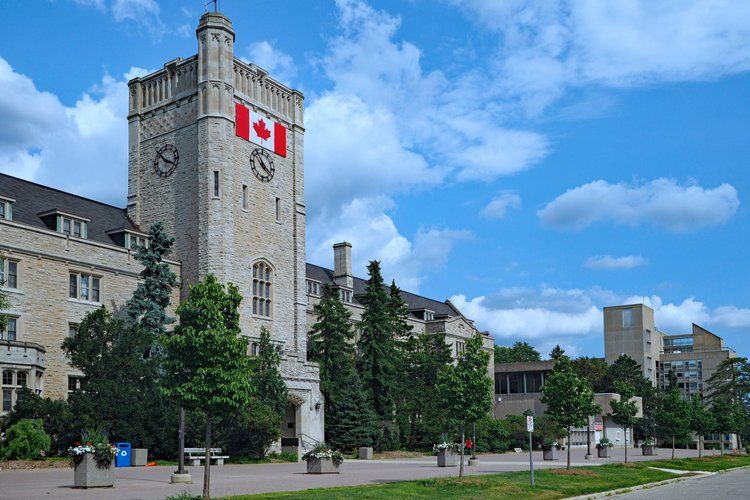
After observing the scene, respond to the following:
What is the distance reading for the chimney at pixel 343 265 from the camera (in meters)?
74.3

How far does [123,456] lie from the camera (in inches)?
1389

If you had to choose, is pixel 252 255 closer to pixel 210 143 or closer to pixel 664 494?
pixel 210 143

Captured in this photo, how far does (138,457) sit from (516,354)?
126 metres

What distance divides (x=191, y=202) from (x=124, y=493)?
32656 millimetres

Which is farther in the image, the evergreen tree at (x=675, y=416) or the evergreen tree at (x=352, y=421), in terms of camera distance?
the evergreen tree at (x=675, y=416)

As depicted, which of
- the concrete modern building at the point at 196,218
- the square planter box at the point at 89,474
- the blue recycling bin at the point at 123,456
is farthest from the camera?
the concrete modern building at the point at 196,218

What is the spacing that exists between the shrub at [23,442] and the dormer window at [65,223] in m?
13.6

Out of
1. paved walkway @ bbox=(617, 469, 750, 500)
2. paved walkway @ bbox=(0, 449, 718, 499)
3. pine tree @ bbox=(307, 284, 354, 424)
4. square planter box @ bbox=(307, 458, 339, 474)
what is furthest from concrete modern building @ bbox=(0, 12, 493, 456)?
paved walkway @ bbox=(617, 469, 750, 500)

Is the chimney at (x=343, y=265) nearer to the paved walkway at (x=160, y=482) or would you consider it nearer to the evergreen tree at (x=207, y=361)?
the paved walkway at (x=160, y=482)

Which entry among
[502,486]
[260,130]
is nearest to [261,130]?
[260,130]

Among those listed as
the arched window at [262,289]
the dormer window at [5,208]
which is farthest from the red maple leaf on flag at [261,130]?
the dormer window at [5,208]

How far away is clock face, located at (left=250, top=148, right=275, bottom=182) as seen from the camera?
183ft

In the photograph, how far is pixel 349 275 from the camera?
74625 mm

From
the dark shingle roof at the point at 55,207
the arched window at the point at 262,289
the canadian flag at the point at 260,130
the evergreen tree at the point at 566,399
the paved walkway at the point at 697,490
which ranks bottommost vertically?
the paved walkway at the point at 697,490
